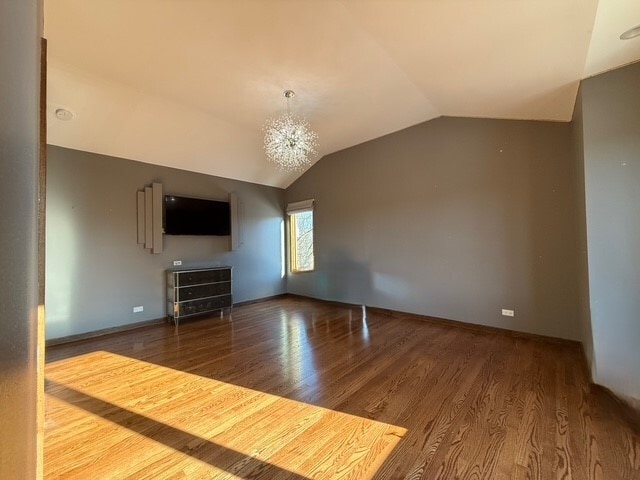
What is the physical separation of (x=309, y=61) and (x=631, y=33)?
2.54 meters

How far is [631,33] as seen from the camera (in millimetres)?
1864

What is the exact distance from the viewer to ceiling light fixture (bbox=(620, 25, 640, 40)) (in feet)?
6.02

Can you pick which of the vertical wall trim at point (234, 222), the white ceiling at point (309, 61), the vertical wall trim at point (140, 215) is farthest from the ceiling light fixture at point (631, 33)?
the vertical wall trim at point (140, 215)

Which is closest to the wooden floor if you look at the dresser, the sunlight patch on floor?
the sunlight patch on floor

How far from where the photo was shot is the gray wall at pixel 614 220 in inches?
84.3

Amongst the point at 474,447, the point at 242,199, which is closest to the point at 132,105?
the point at 242,199

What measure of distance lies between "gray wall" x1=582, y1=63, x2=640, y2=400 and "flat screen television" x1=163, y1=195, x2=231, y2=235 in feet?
17.1

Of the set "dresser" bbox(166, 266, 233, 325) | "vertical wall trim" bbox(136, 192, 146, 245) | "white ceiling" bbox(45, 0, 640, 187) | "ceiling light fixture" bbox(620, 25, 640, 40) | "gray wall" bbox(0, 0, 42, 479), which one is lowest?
"dresser" bbox(166, 266, 233, 325)

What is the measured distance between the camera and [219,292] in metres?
4.96

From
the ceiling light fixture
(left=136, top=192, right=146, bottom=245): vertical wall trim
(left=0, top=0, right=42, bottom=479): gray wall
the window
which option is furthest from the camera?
the window

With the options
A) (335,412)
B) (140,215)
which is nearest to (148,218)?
(140,215)

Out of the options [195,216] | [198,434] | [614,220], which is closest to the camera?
[198,434]

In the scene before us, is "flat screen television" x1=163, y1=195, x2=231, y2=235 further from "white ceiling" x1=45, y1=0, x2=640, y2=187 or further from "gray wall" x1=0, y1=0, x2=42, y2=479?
"gray wall" x1=0, y1=0, x2=42, y2=479

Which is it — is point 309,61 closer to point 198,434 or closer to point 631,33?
point 631,33
